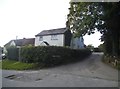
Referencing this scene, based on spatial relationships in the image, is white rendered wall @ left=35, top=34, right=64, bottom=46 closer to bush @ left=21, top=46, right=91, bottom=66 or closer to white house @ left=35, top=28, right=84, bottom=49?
white house @ left=35, top=28, right=84, bottom=49

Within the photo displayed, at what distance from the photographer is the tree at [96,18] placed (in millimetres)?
22359

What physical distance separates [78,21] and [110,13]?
576 cm

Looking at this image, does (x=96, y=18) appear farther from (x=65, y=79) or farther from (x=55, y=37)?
(x=55, y=37)

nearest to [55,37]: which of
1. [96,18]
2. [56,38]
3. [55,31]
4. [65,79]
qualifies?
[56,38]

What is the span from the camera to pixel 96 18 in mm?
23609

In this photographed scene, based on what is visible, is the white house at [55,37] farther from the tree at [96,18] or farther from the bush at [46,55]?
the tree at [96,18]

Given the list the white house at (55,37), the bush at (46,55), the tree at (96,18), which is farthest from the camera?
the white house at (55,37)

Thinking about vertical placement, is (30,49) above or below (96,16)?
below

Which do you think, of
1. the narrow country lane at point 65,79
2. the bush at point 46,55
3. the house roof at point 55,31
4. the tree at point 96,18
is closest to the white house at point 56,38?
the house roof at point 55,31

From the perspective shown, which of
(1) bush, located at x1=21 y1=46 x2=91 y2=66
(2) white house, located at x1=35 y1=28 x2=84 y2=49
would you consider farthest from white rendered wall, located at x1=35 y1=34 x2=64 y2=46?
(1) bush, located at x1=21 y1=46 x2=91 y2=66

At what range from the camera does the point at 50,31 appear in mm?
47844

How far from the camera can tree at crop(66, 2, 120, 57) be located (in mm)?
22359

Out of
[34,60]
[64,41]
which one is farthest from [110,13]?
[64,41]

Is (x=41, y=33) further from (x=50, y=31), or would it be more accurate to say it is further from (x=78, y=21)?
(x=78, y=21)
